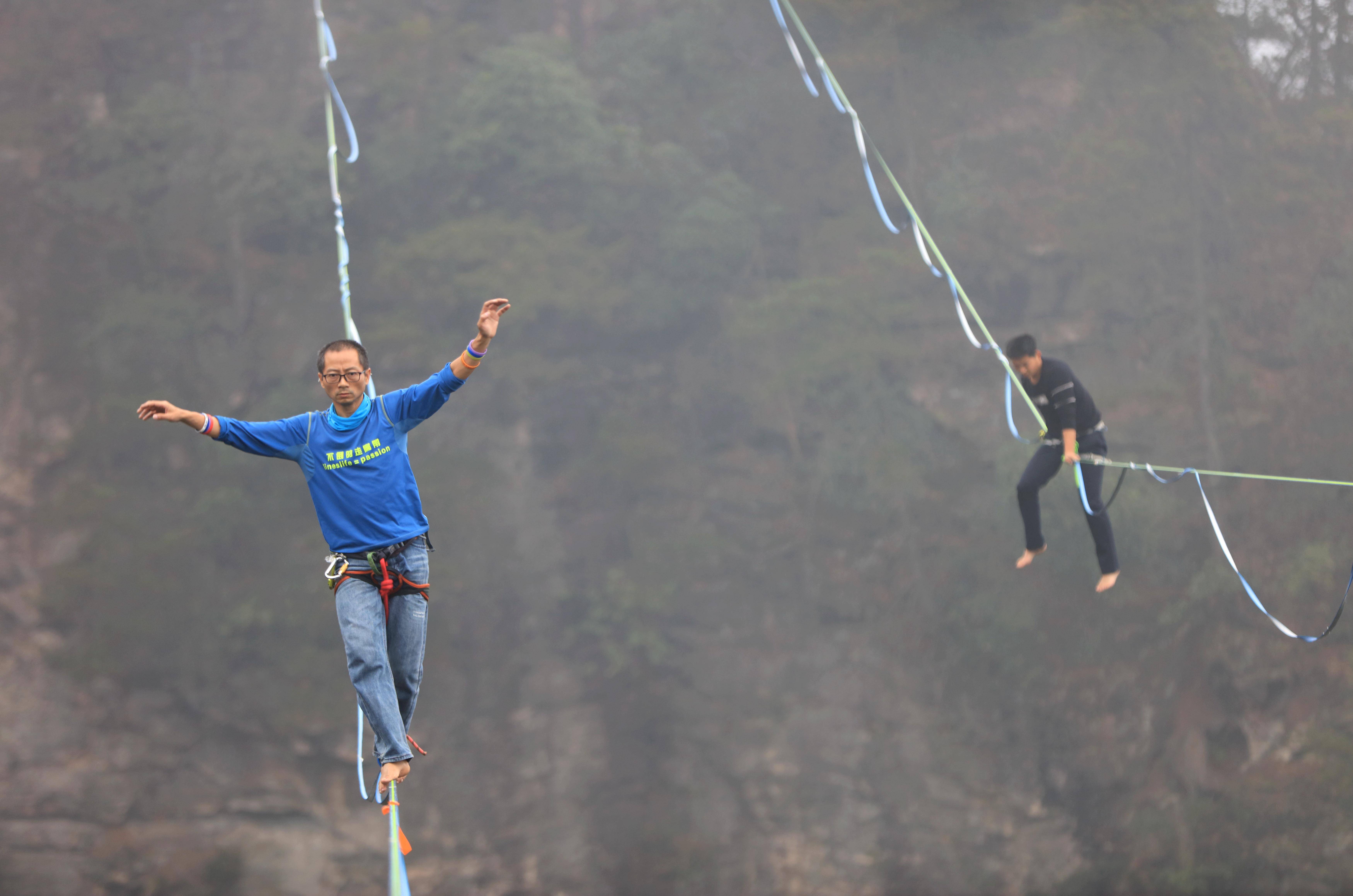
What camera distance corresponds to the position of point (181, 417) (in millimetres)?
2562

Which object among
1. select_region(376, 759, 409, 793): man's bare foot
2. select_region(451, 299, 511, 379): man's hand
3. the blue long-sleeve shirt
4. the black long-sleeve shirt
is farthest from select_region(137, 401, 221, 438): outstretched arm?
the black long-sleeve shirt

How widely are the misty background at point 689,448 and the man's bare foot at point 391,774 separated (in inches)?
496

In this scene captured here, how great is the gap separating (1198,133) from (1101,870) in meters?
11.2

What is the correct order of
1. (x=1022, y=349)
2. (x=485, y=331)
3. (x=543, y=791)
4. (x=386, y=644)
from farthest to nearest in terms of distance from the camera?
(x=543, y=791)
(x=1022, y=349)
(x=386, y=644)
(x=485, y=331)

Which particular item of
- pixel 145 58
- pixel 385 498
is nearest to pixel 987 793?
pixel 385 498

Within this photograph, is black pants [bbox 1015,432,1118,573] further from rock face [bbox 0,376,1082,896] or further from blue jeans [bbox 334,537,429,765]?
rock face [bbox 0,376,1082,896]

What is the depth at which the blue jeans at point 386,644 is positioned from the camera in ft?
9.15

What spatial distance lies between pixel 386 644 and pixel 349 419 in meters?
0.64

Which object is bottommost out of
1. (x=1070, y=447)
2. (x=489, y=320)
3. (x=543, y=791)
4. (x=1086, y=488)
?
(x=543, y=791)

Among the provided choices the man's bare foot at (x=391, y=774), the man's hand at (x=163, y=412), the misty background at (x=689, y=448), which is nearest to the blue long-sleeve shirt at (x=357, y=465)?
the man's hand at (x=163, y=412)

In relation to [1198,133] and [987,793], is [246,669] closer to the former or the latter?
[987,793]

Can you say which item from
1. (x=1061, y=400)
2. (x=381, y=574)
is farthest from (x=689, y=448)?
(x=381, y=574)

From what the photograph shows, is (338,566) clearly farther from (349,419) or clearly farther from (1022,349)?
(1022,349)

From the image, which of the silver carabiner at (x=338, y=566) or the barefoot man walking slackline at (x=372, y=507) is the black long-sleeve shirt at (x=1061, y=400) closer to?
the barefoot man walking slackline at (x=372, y=507)
